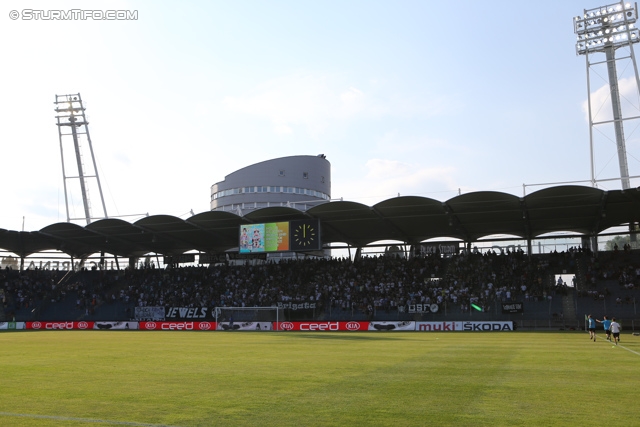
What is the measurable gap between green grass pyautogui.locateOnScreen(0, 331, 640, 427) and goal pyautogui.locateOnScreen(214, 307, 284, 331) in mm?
29640

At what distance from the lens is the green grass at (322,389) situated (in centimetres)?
1001

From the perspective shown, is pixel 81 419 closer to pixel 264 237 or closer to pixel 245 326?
pixel 245 326

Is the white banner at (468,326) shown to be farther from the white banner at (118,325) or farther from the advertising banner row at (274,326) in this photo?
the white banner at (118,325)

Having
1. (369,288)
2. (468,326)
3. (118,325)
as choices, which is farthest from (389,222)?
(118,325)

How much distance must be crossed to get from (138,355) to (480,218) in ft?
119

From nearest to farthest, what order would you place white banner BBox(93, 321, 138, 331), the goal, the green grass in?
the green grass → the goal → white banner BBox(93, 321, 138, 331)

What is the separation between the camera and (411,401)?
11570 mm

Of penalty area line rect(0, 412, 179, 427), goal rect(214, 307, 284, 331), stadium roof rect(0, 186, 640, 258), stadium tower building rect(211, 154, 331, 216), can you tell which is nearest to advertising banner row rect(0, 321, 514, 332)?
goal rect(214, 307, 284, 331)

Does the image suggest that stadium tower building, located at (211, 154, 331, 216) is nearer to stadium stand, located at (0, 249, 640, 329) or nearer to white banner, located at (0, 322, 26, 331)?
stadium stand, located at (0, 249, 640, 329)

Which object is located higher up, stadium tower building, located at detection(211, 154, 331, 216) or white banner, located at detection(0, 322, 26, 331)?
stadium tower building, located at detection(211, 154, 331, 216)

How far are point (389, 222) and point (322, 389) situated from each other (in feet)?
136

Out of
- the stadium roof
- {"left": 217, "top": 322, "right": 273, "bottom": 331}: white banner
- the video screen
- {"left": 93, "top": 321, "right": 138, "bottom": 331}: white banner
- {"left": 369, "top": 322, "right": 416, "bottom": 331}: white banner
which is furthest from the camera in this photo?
{"left": 93, "top": 321, "right": 138, "bottom": 331}: white banner

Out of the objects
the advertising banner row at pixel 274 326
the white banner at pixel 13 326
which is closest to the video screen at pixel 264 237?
the advertising banner row at pixel 274 326

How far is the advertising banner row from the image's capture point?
1800 inches
